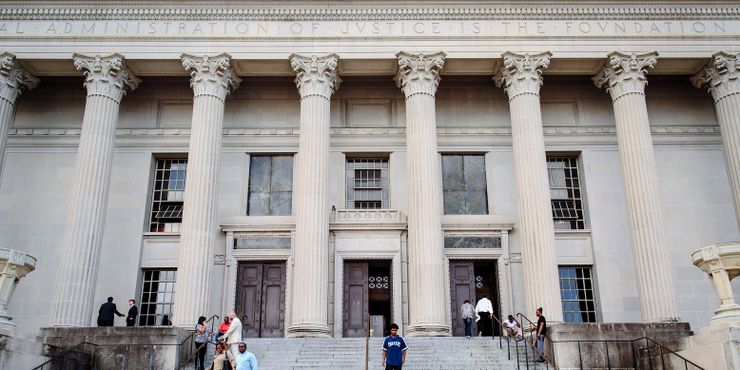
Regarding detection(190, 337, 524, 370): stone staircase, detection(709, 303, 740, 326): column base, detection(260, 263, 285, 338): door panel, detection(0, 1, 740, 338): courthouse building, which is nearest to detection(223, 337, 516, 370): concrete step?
detection(190, 337, 524, 370): stone staircase

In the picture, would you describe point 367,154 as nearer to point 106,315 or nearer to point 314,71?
point 314,71

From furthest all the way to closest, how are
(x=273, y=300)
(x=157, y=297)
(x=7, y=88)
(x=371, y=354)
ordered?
(x=157, y=297) < (x=273, y=300) < (x=7, y=88) < (x=371, y=354)

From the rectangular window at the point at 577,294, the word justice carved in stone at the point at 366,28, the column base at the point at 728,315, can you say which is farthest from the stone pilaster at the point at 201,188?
the column base at the point at 728,315

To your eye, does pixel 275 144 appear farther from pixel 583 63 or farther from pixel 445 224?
pixel 583 63

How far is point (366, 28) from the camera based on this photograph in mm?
24828

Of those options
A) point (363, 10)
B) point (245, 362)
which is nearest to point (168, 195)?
point (363, 10)

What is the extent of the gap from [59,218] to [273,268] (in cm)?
827

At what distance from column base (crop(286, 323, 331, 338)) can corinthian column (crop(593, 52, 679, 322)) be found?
10.3 m

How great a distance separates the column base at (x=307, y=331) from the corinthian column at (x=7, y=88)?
1244 cm

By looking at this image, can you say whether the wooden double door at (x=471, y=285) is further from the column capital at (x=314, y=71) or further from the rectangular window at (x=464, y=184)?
the column capital at (x=314, y=71)

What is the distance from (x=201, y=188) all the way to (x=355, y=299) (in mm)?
6770

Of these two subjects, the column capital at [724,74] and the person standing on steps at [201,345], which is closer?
the person standing on steps at [201,345]

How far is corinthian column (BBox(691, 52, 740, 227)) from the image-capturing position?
23.8m

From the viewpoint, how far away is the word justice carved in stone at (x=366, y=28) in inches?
969
